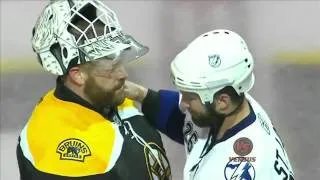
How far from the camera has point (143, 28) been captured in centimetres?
479

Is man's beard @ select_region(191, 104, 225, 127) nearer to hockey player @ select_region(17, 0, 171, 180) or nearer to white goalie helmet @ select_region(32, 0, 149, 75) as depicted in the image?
hockey player @ select_region(17, 0, 171, 180)

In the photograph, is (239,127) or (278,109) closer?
(239,127)

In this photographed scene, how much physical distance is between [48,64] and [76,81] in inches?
3.2

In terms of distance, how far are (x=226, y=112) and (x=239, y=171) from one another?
156mm

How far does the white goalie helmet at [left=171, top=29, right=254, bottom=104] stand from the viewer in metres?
2.11

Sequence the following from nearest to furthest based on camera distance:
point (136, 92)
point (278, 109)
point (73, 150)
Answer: point (73, 150) → point (136, 92) → point (278, 109)

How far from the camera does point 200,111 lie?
2.19 metres

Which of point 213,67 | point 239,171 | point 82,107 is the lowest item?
point 239,171

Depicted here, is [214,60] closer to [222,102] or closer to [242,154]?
[222,102]

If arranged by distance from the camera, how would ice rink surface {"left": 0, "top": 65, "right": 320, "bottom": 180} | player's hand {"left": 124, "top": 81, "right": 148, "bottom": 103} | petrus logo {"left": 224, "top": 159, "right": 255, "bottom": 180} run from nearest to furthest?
petrus logo {"left": 224, "top": 159, "right": 255, "bottom": 180} → player's hand {"left": 124, "top": 81, "right": 148, "bottom": 103} → ice rink surface {"left": 0, "top": 65, "right": 320, "bottom": 180}

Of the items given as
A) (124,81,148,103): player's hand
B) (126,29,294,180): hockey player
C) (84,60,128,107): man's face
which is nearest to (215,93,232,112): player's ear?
(126,29,294,180): hockey player

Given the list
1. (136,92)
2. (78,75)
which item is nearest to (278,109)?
(136,92)

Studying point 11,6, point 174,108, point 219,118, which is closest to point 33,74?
point 11,6

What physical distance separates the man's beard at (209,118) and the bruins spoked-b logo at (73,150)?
0.29m
